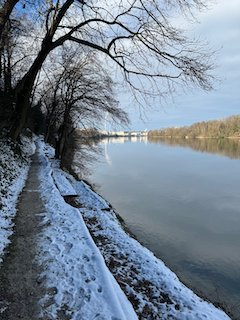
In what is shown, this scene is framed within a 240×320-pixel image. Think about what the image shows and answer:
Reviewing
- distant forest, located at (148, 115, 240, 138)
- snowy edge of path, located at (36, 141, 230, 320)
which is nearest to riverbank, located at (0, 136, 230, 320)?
snowy edge of path, located at (36, 141, 230, 320)

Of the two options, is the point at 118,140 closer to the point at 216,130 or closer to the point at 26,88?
the point at 26,88

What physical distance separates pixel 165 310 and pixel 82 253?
1637 millimetres

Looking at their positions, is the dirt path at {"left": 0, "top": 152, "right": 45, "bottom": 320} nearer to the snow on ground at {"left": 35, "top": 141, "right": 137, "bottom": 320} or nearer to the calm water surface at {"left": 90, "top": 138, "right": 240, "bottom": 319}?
the snow on ground at {"left": 35, "top": 141, "right": 137, "bottom": 320}

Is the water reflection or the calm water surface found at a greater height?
the water reflection

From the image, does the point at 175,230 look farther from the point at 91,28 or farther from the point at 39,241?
the point at 91,28

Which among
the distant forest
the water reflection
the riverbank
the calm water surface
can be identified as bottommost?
the calm water surface

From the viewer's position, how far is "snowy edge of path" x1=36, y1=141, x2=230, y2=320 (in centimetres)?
253

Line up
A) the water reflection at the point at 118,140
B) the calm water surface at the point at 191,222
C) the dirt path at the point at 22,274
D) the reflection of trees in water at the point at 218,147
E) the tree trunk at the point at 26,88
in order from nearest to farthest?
the dirt path at the point at 22,274 < the calm water surface at the point at 191,222 < the tree trunk at the point at 26,88 < the water reflection at the point at 118,140 < the reflection of trees in water at the point at 218,147

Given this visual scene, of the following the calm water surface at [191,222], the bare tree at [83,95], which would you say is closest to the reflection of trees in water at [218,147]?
the calm water surface at [191,222]

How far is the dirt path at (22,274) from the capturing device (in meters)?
2.41

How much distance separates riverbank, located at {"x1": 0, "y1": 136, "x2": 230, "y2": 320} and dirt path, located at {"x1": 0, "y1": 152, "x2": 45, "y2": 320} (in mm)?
89

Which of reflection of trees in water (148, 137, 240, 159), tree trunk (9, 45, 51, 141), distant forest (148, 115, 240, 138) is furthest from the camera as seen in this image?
distant forest (148, 115, 240, 138)

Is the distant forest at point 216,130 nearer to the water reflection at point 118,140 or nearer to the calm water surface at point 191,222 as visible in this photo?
the water reflection at point 118,140

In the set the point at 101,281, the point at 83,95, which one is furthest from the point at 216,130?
the point at 101,281
